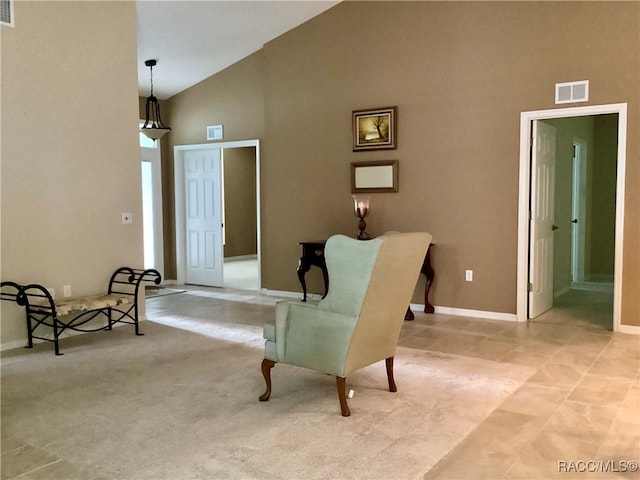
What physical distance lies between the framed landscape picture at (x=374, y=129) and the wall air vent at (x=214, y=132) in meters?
2.24

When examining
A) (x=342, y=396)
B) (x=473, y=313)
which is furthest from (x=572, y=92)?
(x=342, y=396)

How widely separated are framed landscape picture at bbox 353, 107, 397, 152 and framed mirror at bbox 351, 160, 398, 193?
188mm

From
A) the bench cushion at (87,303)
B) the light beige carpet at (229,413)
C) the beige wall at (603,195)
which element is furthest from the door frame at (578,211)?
the bench cushion at (87,303)

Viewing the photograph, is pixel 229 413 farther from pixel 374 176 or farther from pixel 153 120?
pixel 153 120

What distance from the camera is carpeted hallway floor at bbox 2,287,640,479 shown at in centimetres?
254

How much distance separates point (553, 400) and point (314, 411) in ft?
4.77

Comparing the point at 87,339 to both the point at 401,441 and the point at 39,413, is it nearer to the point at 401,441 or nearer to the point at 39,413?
the point at 39,413

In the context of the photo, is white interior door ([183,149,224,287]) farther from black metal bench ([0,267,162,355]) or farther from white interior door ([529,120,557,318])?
white interior door ([529,120,557,318])

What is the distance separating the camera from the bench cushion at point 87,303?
4.49 m

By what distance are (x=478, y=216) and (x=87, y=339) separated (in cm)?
396

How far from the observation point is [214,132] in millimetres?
7695

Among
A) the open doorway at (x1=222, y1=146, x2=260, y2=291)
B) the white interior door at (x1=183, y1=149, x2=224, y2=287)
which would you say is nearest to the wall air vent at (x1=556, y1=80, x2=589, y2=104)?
the white interior door at (x1=183, y1=149, x2=224, y2=287)

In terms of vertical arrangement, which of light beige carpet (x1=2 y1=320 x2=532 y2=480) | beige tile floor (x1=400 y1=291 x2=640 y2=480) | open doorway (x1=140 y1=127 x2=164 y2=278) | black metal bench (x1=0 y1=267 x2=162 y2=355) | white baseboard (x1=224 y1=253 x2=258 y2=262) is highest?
open doorway (x1=140 y1=127 x2=164 y2=278)

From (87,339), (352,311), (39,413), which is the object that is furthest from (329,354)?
(87,339)
